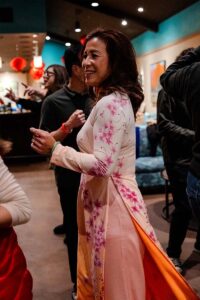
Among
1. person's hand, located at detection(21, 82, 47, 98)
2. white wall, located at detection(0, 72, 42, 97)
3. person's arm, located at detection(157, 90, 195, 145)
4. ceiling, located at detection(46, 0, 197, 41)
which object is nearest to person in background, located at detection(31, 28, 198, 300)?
person's arm, located at detection(157, 90, 195, 145)

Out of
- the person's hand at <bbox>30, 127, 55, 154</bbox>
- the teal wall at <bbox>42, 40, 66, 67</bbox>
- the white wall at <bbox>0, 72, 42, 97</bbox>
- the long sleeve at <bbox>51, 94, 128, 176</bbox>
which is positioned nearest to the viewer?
the long sleeve at <bbox>51, 94, 128, 176</bbox>

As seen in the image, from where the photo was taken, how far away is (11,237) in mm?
1323

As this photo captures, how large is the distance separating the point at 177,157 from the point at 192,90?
4.19 ft

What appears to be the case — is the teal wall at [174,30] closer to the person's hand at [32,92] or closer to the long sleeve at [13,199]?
the person's hand at [32,92]

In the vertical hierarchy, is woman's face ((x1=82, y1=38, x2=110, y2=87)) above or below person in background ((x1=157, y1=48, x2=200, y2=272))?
above

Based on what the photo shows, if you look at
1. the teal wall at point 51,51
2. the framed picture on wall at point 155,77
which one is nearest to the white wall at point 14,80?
the teal wall at point 51,51

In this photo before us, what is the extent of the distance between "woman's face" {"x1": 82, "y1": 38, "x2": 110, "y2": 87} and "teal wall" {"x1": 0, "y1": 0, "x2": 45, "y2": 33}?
7476 millimetres

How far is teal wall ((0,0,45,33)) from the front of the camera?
852 cm

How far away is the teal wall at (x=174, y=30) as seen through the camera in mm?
7902

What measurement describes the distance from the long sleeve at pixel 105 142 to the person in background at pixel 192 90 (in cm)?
36

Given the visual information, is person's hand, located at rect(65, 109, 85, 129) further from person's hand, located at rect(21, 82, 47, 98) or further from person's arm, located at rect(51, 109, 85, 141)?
person's hand, located at rect(21, 82, 47, 98)

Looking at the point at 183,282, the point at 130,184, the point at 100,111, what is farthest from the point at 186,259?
the point at 100,111

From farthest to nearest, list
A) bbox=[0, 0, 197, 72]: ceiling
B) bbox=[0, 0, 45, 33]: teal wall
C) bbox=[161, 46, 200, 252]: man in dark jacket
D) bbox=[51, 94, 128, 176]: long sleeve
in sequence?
1. bbox=[0, 0, 197, 72]: ceiling
2. bbox=[0, 0, 45, 33]: teal wall
3. bbox=[161, 46, 200, 252]: man in dark jacket
4. bbox=[51, 94, 128, 176]: long sleeve

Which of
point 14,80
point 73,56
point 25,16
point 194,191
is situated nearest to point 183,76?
point 194,191
